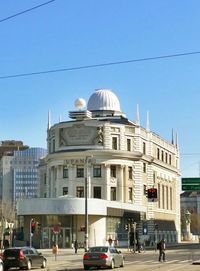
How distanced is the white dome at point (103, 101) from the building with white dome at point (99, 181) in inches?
26.5

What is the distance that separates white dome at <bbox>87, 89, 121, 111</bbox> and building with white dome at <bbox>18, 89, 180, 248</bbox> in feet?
2.21

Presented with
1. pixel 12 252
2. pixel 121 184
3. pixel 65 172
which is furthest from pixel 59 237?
pixel 12 252

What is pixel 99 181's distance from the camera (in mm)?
101312

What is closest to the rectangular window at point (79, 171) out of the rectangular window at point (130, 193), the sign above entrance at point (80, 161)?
the sign above entrance at point (80, 161)

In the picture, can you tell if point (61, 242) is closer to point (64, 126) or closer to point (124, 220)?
point (124, 220)

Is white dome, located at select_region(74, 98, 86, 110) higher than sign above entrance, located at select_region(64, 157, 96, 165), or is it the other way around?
white dome, located at select_region(74, 98, 86, 110)

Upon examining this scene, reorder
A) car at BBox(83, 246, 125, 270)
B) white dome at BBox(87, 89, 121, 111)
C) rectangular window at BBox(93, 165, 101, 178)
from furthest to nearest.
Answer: white dome at BBox(87, 89, 121, 111) → rectangular window at BBox(93, 165, 101, 178) → car at BBox(83, 246, 125, 270)

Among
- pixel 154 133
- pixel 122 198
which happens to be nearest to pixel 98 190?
pixel 122 198

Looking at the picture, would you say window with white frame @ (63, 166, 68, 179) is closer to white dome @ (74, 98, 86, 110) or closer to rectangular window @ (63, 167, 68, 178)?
rectangular window @ (63, 167, 68, 178)

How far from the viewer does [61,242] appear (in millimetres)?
87000

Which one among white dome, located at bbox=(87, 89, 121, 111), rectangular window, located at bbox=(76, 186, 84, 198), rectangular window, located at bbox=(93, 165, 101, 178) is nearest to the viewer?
rectangular window, located at bbox=(76, 186, 84, 198)

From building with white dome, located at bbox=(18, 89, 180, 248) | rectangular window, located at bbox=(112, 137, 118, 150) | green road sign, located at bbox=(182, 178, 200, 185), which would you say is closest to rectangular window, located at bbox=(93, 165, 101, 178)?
building with white dome, located at bbox=(18, 89, 180, 248)

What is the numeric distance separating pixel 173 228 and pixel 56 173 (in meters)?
31.1

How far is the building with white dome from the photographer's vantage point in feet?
285
